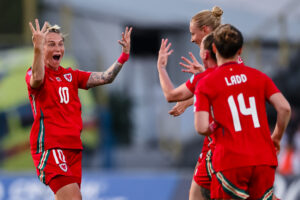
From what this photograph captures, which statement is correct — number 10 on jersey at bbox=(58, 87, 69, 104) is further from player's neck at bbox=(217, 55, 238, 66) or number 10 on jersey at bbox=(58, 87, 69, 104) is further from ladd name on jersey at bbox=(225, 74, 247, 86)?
ladd name on jersey at bbox=(225, 74, 247, 86)

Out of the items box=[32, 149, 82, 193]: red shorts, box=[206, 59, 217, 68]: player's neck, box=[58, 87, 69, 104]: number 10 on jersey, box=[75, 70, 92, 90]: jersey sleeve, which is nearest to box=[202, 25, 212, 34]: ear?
box=[206, 59, 217, 68]: player's neck

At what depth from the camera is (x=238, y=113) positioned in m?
4.98

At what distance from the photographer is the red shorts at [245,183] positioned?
5.02 m

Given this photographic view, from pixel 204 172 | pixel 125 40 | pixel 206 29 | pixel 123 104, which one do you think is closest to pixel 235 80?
pixel 206 29

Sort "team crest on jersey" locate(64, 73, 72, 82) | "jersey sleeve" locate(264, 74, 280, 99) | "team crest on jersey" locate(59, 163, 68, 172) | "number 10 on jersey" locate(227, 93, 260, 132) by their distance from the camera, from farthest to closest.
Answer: "team crest on jersey" locate(64, 73, 72, 82), "team crest on jersey" locate(59, 163, 68, 172), "jersey sleeve" locate(264, 74, 280, 99), "number 10 on jersey" locate(227, 93, 260, 132)

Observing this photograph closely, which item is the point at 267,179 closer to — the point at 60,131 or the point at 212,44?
the point at 212,44

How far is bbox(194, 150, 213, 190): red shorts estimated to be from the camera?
586cm

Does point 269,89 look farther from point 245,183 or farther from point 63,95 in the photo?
point 63,95

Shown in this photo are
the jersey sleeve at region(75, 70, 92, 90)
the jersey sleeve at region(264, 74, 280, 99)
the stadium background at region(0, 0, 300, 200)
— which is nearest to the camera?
the jersey sleeve at region(264, 74, 280, 99)

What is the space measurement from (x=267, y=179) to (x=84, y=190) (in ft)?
20.0

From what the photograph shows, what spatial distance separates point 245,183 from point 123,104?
1448 centimetres

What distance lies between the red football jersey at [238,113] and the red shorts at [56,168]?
165cm

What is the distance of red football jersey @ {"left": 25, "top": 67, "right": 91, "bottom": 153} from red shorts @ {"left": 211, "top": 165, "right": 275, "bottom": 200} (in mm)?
1648

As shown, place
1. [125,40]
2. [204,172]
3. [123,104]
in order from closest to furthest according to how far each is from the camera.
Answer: [204,172]
[125,40]
[123,104]
